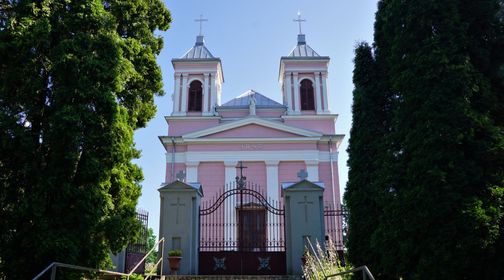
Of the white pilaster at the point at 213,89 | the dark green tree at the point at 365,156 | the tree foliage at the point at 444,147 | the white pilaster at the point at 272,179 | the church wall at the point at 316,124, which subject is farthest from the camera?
the white pilaster at the point at 213,89

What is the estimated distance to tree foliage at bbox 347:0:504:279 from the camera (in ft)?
17.2

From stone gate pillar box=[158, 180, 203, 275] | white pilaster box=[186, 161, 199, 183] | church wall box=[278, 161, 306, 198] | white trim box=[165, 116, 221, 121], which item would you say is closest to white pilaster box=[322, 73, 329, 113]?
church wall box=[278, 161, 306, 198]

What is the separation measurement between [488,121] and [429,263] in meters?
2.00

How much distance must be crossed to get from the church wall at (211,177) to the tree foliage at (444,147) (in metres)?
15.8

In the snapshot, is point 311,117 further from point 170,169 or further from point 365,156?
point 365,156

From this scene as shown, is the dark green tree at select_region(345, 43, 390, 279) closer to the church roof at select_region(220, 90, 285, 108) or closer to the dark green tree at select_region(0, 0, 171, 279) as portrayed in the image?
the dark green tree at select_region(0, 0, 171, 279)

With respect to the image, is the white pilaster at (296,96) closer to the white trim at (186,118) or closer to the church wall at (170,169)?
the white trim at (186,118)

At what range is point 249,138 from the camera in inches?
912

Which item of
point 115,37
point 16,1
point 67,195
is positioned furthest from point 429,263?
point 16,1

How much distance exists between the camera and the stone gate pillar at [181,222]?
11.5m

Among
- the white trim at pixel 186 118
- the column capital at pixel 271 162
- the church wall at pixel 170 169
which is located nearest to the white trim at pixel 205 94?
the white trim at pixel 186 118

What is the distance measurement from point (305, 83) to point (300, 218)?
16616 millimetres

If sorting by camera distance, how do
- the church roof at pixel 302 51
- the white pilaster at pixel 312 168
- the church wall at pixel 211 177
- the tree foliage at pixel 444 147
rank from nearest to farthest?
the tree foliage at pixel 444 147
the church wall at pixel 211 177
the white pilaster at pixel 312 168
the church roof at pixel 302 51

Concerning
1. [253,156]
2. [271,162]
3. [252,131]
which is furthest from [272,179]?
[252,131]
